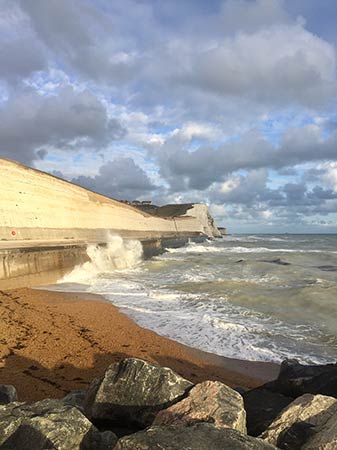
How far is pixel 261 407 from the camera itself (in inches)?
172

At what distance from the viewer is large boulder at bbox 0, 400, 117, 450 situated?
9.75 ft

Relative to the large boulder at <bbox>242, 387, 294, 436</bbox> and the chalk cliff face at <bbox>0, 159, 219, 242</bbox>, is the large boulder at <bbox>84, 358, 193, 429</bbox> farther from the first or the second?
the chalk cliff face at <bbox>0, 159, 219, 242</bbox>

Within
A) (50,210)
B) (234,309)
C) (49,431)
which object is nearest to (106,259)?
(50,210)

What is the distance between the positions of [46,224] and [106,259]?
5467 millimetres

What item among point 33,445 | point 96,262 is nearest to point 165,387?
point 33,445

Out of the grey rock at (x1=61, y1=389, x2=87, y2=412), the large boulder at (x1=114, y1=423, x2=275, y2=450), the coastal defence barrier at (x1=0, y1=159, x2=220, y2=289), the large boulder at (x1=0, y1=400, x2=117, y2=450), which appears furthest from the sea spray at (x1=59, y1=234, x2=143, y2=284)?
the large boulder at (x1=114, y1=423, x2=275, y2=450)

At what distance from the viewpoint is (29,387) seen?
19.0 feet

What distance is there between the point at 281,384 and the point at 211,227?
94.0 metres

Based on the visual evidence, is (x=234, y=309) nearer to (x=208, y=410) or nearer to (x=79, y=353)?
(x=79, y=353)

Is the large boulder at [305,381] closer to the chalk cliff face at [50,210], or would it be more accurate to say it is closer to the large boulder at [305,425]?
the large boulder at [305,425]

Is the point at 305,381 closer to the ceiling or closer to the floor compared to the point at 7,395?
closer to the floor

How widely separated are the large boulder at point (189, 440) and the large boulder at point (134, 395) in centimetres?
116

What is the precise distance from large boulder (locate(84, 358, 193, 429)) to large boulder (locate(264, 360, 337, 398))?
172 cm

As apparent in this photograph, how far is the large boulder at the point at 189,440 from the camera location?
100 inches
